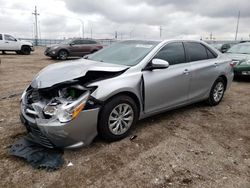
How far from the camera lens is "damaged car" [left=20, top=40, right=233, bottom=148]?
3.01m

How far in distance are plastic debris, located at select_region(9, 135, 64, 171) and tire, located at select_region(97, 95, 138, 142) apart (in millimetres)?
658

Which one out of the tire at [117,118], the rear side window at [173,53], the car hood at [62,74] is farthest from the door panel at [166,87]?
the car hood at [62,74]

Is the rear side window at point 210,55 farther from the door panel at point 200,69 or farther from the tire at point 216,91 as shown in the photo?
the tire at point 216,91

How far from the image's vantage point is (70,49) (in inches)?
606

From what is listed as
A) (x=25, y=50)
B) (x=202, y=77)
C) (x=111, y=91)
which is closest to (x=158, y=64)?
(x=111, y=91)

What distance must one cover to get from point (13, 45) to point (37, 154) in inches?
729

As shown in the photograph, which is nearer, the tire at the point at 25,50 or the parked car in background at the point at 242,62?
the parked car in background at the point at 242,62

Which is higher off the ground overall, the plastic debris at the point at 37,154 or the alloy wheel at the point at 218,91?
the alloy wheel at the point at 218,91

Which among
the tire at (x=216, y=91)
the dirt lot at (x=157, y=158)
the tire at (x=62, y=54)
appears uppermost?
the tire at (x=62, y=54)

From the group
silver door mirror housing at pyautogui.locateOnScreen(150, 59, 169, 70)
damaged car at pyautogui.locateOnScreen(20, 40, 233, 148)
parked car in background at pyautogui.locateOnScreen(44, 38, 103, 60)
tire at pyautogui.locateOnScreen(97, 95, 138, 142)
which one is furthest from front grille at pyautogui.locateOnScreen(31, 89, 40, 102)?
parked car in background at pyautogui.locateOnScreen(44, 38, 103, 60)

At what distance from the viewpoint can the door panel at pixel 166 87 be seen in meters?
3.80

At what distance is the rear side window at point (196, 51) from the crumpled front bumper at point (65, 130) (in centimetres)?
244

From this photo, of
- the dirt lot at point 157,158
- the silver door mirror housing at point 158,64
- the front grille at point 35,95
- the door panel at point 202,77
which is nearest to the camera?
the dirt lot at point 157,158

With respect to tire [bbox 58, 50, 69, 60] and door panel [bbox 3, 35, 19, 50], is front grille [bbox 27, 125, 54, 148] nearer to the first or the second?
tire [bbox 58, 50, 69, 60]
